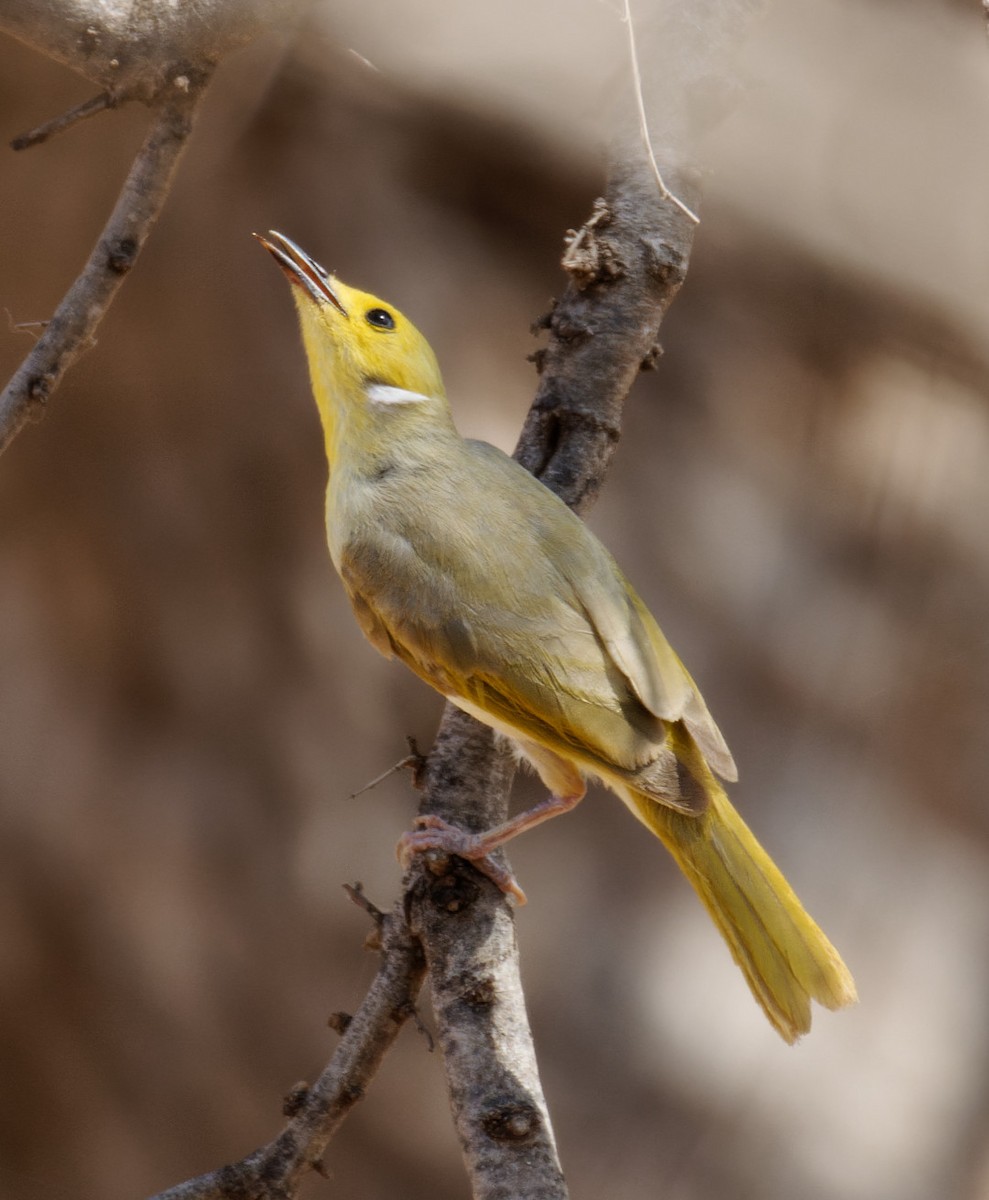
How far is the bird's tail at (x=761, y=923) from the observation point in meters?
1.25

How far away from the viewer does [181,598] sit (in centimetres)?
237

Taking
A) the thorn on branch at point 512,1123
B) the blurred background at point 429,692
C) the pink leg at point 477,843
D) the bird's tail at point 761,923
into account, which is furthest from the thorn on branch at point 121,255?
the blurred background at point 429,692

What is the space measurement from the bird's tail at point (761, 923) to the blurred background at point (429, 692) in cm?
125

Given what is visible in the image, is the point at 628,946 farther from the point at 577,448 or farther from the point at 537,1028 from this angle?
the point at 577,448

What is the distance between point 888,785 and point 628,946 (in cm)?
73

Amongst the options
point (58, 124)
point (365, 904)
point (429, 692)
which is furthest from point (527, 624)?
point (429, 692)

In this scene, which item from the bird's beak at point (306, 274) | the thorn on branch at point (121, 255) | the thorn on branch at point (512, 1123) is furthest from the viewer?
the bird's beak at point (306, 274)

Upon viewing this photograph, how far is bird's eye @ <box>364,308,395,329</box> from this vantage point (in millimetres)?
1639

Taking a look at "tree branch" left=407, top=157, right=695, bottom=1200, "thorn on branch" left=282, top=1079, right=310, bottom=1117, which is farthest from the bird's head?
"thorn on branch" left=282, top=1079, right=310, bottom=1117

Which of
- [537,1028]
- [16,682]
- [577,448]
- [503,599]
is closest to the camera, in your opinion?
A: [503,599]

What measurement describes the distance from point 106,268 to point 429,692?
142cm

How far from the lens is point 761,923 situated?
126cm

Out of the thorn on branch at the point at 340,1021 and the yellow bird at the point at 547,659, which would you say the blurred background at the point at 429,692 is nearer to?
the yellow bird at the point at 547,659

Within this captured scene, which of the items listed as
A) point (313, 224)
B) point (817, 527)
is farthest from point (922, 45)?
point (313, 224)
